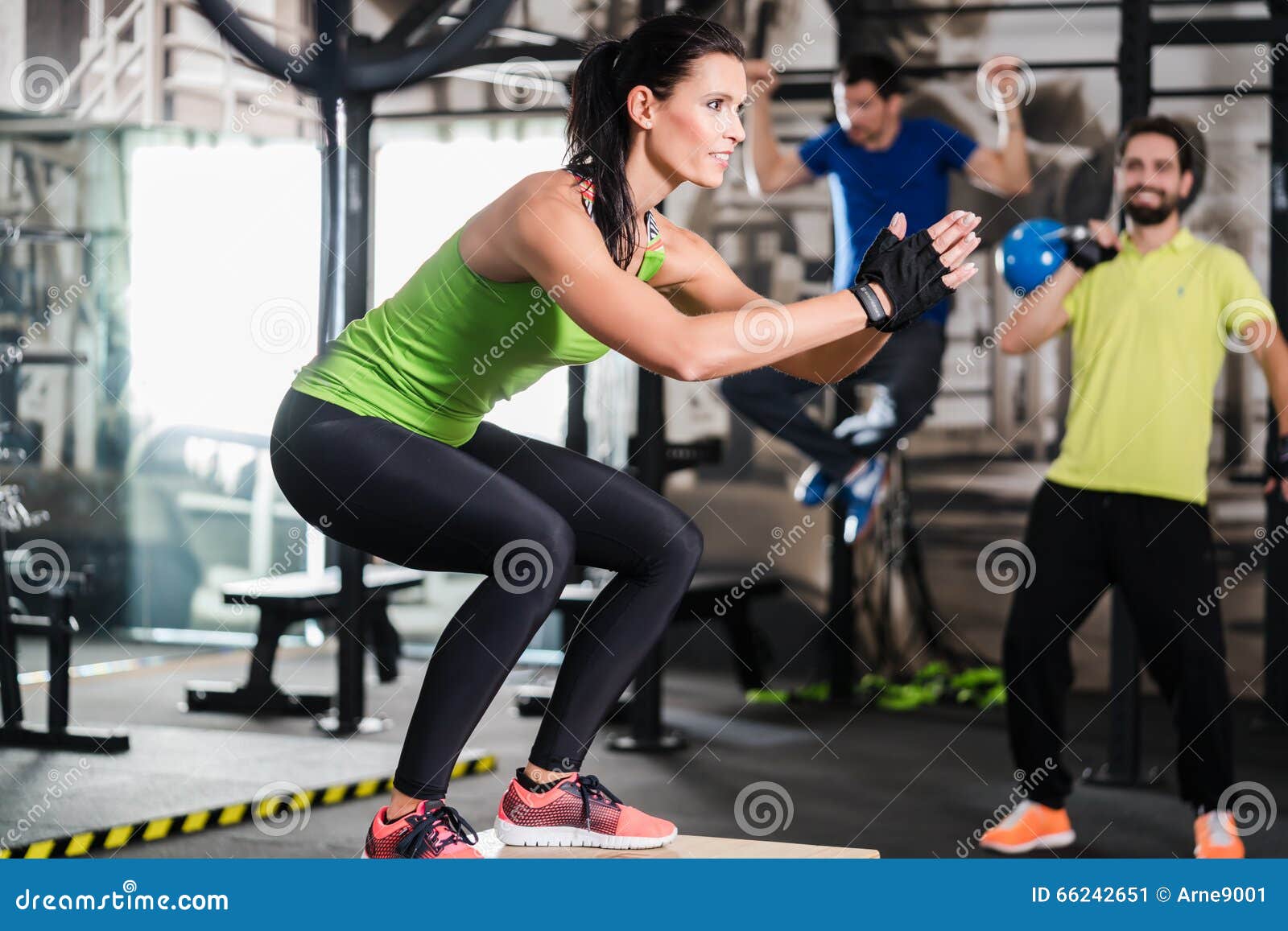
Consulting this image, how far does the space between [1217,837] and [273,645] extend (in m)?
3.27

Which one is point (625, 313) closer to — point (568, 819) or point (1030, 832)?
point (568, 819)

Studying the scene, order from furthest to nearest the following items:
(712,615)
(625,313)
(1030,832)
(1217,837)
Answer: (712,615), (1030,832), (1217,837), (625,313)

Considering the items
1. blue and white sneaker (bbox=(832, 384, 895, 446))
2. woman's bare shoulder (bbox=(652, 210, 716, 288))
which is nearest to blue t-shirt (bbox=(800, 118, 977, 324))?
blue and white sneaker (bbox=(832, 384, 895, 446))

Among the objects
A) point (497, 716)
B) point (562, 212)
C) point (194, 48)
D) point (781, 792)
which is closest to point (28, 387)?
point (194, 48)

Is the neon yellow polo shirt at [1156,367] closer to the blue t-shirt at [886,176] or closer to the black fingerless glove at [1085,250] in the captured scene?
the black fingerless glove at [1085,250]

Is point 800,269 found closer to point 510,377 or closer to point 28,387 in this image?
point 28,387

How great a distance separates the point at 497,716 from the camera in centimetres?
532

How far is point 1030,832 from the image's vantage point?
3.55 metres

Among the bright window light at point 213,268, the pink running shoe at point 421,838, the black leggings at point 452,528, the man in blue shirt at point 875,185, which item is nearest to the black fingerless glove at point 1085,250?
the man in blue shirt at point 875,185

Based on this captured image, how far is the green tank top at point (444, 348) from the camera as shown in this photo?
2039mm

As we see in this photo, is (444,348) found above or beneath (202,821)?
above

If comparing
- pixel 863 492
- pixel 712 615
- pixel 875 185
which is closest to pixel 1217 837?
pixel 863 492

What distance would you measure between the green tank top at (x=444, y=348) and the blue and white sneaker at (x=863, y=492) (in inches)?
122

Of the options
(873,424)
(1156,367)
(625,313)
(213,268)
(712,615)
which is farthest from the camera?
(213,268)
